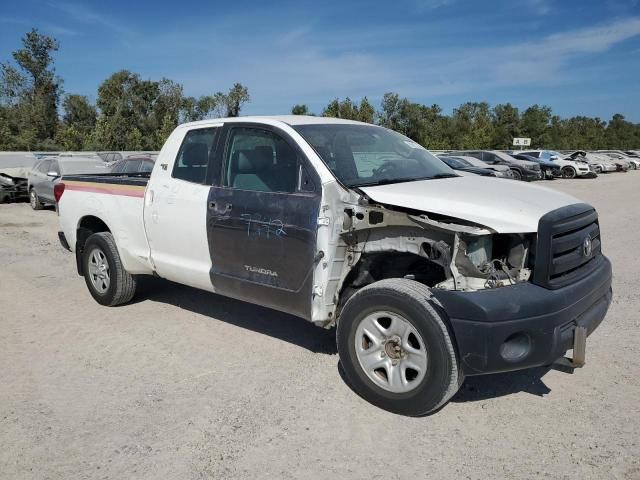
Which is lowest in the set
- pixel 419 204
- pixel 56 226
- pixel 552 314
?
pixel 56 226

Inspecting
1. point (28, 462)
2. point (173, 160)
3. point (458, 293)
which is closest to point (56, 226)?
point (173, 160)

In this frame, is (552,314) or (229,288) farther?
(229,288)

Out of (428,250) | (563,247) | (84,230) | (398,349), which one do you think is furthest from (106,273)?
(563,247)

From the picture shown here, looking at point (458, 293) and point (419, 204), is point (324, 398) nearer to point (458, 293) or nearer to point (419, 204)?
point (458, 293)

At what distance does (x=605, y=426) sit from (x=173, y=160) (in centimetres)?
404

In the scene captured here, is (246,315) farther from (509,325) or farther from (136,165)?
(136,165)

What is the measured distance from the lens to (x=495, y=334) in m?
3.23

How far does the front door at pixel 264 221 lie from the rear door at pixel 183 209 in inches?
6.2

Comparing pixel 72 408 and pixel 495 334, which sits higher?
pixel 495 334

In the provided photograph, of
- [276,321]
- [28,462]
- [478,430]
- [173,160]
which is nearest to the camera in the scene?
[28,462]

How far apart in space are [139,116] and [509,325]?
4946cm

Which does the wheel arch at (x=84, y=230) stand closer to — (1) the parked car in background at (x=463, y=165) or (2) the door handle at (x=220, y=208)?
(2) the door handle at (x=220, y=208)

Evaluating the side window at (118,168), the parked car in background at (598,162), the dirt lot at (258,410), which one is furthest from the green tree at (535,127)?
the dirt lot at (258,410)

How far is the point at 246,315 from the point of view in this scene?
573 cm
